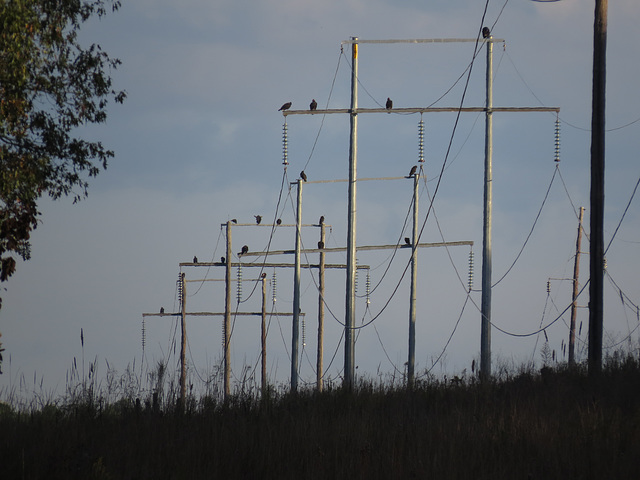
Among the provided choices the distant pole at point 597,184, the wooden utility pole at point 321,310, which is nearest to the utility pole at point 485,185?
the distant pole at point 597,184

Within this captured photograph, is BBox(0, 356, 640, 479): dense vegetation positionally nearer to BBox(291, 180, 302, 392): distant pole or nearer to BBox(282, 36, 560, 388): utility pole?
BBox(282, 36, 560, 388): utility pole

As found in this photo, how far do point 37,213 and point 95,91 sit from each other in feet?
11.1

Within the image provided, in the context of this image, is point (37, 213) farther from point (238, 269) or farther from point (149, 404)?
point (238, 269)

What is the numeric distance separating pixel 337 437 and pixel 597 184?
8.24m

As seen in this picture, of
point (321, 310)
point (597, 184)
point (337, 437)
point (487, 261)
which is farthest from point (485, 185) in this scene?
point (321, 310)

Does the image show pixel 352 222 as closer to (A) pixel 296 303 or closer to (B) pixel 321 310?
(A) pixel 296 303

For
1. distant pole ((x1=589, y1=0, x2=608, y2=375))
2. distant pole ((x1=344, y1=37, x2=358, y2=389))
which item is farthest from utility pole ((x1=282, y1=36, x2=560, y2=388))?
distant pole ((x1=589, y1=0, x2=608, y2=375))

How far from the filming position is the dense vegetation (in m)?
8.59

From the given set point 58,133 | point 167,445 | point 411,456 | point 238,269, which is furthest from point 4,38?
point 238,269

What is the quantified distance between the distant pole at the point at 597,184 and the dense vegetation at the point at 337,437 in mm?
2836

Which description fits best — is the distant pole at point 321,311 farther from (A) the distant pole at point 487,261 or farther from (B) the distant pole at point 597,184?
(B) the distant pole at point 597,184

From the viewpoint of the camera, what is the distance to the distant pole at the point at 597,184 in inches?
616

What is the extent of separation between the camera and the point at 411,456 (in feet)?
29.7

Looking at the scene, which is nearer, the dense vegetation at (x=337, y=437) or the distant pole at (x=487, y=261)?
the dense vegetation at (x=337, y=437)
